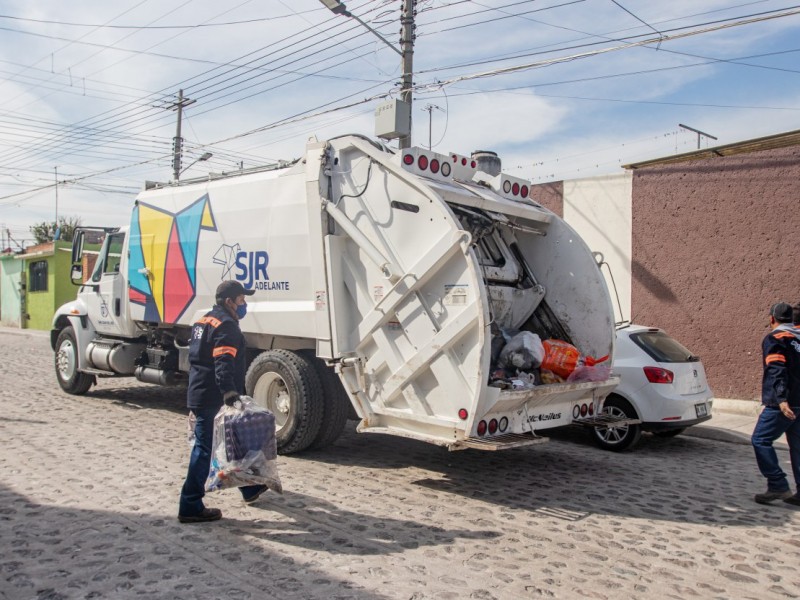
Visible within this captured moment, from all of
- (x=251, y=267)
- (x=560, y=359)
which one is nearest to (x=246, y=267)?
(x=251, y=267)

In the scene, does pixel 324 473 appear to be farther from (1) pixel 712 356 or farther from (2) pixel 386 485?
(1) pixel 712 356

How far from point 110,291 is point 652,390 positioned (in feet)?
24.2

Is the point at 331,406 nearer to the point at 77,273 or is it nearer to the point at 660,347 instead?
the point at 660,347

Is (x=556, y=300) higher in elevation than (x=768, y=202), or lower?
lower

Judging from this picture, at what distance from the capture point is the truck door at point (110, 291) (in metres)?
10.0

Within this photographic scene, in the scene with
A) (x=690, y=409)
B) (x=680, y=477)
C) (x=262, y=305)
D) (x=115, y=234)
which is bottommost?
(x=680, y=477)

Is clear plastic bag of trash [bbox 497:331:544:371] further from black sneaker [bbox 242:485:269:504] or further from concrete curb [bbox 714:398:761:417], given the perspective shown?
concrete curb [bbox 714:398:761:417]

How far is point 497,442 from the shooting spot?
561 centimetres

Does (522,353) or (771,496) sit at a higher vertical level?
(522,353)

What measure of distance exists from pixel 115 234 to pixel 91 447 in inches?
155

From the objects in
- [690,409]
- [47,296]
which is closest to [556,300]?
[690,409]

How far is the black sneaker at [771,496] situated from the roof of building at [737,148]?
638 centimetres

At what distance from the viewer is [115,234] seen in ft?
33.5

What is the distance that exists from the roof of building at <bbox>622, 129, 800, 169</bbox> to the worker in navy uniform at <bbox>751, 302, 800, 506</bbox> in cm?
572
